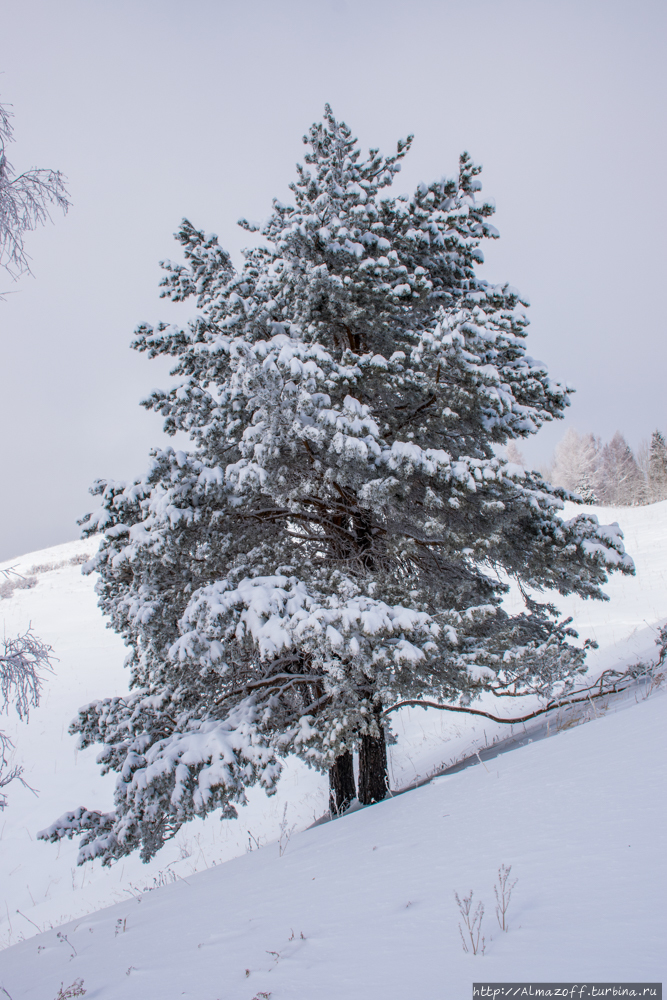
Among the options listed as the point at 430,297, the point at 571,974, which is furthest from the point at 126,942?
the point at 430,297

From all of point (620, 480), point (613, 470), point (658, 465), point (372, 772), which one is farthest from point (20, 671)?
point (613, 470)

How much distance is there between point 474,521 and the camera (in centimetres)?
580

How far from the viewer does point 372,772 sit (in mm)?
5980

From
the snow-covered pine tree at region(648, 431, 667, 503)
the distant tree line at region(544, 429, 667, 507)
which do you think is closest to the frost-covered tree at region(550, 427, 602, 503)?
the distant tree line at region(544, 429, 667, 507)

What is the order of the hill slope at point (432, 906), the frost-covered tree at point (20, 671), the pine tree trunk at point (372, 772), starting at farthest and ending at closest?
the pine tree trunk at point (372, 772), the frost-covered tree at point (20, 671), the hill slope at point (432, 906)

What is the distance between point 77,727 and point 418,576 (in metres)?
4.74

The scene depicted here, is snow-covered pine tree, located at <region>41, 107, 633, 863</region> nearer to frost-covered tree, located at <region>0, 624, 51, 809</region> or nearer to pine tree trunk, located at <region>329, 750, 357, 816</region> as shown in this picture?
pine tree trunk, located at <region>329, 750, 357, 816</region>

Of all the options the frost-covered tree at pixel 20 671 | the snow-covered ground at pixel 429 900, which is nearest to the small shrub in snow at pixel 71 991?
the snow-covered ground at pixel 429 900

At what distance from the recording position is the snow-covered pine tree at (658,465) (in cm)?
4250

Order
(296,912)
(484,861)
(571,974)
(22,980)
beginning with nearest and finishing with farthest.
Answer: (571,974)
(484,861)
(296,912)
(22,980)

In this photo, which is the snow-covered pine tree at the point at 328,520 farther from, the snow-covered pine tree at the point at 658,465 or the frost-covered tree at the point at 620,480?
the frost-covered tree at the point at 620,480

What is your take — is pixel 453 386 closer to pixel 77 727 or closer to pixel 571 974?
pixel 571 974

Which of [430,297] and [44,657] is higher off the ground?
[430,297]

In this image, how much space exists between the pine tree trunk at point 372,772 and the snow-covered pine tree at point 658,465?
45.1 meters
